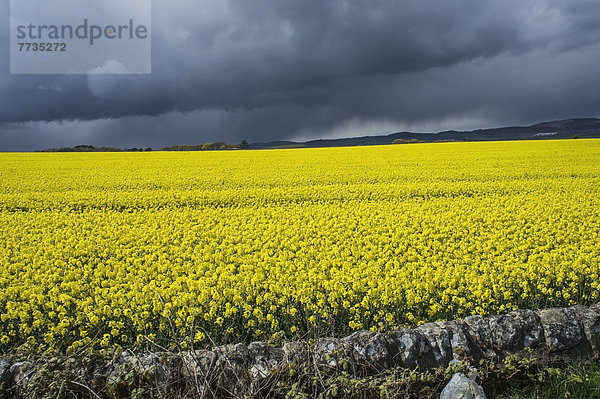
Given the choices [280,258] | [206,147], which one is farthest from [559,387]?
[206,147]

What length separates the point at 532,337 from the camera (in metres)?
5.09

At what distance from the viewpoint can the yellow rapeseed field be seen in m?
6.41

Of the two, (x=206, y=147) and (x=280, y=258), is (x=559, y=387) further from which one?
(x=206, y=147)

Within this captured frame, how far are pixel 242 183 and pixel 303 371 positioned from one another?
56.6 ft

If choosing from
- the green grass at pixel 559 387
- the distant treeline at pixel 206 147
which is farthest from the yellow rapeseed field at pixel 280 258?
the distant treeline at pixel 206 147

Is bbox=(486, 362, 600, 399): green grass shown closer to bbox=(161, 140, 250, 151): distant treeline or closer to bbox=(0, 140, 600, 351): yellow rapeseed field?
bbox=(0, 140, 600, 351): yellow rapeseed field

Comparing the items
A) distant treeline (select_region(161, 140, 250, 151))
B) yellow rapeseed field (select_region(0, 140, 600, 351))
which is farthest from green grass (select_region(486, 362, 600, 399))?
distant treeline (select_region(161, 140, 250, 151))

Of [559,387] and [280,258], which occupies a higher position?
[280,258]

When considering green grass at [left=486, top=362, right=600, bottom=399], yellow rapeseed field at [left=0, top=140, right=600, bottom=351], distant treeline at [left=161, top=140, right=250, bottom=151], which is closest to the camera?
green grass at [left=486, top=362, right=600, bottom=399]

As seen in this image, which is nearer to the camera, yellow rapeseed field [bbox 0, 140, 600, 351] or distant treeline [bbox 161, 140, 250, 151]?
yellow rapeseed field [bbox 0, 140, 600, 351]

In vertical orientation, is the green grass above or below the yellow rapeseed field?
below

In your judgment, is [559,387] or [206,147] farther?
[206,147]

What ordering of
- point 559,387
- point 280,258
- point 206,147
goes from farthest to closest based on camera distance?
1. point 206,147
2. point 280,258
3. point 559,387

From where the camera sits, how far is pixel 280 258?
28.5ft
